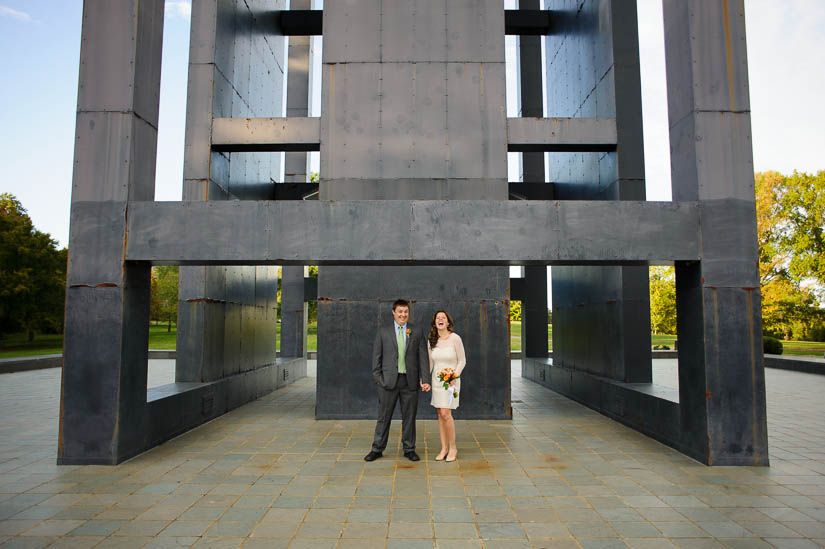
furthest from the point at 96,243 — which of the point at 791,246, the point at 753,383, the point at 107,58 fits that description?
the point at 791,246

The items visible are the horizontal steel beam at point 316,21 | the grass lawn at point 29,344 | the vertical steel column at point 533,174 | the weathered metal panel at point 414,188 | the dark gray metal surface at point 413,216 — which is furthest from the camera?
the grass lawn at point 29,344

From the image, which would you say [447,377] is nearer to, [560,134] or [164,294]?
[560,134]

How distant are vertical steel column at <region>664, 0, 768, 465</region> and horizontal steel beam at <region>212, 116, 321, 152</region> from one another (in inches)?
244

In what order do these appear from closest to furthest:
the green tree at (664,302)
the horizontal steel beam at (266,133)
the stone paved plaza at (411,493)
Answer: the stone paved plaza at (411,493)
the horizontal steel beam at (266,133)
the green tree at (664,302)

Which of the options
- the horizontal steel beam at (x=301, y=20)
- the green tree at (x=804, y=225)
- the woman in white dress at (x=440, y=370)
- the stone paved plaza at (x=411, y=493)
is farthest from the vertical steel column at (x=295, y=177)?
the green tree at (x=804, y=225)

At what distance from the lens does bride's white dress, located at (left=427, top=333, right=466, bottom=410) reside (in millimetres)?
6027

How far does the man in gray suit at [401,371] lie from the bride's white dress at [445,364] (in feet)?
0.32

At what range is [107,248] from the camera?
19.9ft

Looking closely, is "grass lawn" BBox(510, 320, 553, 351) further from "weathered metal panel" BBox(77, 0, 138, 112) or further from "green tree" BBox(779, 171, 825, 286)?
"weathered metal panel" BBox(77, 0, 138, 112)

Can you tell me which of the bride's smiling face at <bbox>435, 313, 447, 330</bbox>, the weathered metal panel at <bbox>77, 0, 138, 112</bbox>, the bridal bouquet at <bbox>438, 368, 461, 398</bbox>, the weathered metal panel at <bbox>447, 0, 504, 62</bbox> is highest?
the weathered metal panel at <bbox>447, 0, 504, 62</bbox>

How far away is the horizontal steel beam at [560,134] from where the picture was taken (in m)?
9.54

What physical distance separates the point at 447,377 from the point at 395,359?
2.19ft

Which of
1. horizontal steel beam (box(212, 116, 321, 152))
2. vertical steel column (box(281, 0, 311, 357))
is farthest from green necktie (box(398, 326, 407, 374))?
vertical steel column (box(281, 0, 311, 357))

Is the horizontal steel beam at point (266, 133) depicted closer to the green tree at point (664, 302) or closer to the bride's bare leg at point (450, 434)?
the bride's bare leg at point (450, 434)
